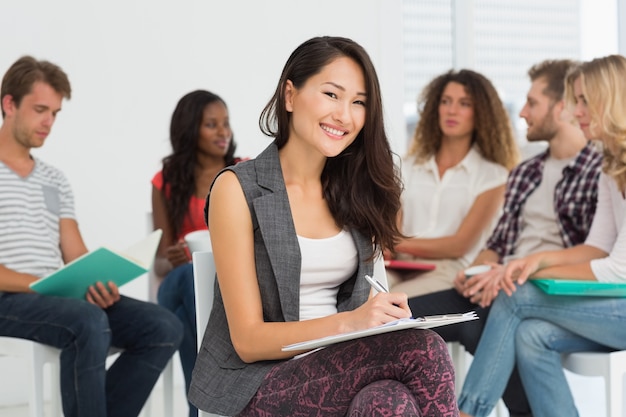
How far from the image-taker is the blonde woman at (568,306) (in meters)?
2.38

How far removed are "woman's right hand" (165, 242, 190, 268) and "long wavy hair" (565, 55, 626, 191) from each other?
1382 millimetres

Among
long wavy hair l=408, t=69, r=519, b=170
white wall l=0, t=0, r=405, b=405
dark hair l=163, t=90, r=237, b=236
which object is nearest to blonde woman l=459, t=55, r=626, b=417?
long wavy hair l=408, t=69, r=519, b=170

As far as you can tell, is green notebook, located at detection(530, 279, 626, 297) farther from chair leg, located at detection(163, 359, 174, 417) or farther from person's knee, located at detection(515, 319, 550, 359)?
chair leg, located at detection(163, 359, 174, 417)

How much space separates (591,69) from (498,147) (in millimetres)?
833

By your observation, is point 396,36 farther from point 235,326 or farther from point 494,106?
point 235,326

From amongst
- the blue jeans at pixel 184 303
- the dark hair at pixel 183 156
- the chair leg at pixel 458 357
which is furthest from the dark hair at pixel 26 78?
the chair leg at pixel 458 357

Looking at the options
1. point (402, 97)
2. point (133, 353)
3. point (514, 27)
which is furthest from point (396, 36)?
point (133, 353)

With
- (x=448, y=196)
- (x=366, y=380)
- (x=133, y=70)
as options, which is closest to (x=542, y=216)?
(x=448, y=196)

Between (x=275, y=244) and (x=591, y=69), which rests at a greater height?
(x=591, y=69)

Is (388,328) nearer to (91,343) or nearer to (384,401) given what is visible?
(384,401)

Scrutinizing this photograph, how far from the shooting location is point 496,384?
2.45 m

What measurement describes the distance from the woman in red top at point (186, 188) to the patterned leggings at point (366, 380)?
1.38 metres

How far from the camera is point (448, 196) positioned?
3.32 meters

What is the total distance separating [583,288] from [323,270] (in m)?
0.77
